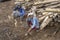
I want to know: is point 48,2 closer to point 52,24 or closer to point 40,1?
point 40,1

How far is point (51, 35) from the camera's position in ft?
16.7

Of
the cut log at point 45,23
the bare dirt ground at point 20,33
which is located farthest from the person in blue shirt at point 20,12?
the cut log at point 45,23

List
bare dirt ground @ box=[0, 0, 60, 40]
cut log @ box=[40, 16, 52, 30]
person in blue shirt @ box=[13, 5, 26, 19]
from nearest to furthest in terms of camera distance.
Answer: bare dirt ground @ box=[0, 0, 60, 40], cut log @ box=[40, 16, 52, 30], person in blue shirt @ box=[13, 5, 26, 19]

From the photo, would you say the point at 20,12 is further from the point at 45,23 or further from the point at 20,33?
the point at 45,23

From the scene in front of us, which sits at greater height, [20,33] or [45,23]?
[45,23]

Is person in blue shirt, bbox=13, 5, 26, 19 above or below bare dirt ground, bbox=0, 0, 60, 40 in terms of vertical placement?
above

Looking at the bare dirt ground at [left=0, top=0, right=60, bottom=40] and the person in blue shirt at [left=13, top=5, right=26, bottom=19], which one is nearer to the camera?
the bare dirt ground at [left=0, top=0, right=60, bottom=40]

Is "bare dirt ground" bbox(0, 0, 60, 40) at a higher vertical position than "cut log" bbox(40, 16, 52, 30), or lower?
lower

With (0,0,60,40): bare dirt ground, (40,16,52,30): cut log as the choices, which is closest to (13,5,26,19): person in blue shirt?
(0,0,60,40): bare dirt ground

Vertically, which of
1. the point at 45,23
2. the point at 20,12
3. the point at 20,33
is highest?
the point at 20,12

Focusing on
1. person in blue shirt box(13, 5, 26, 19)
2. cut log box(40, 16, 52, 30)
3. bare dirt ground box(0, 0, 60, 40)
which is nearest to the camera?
bare dirt ground box(0, 0, 60, 40)

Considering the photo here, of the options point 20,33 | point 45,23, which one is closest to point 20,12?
point 20,33

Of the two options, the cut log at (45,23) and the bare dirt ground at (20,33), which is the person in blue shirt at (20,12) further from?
the cut log at (45,23)

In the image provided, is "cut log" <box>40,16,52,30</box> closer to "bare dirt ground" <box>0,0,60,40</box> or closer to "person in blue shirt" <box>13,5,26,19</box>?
"bare dirt ground" <box>0,0,60,40</box>
